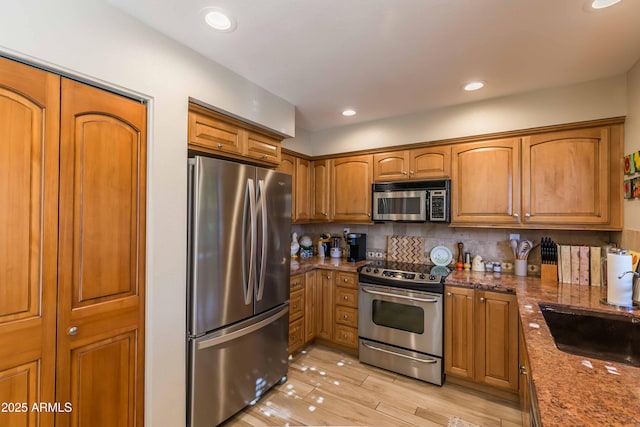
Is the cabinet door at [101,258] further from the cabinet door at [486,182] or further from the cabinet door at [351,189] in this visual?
the cabinet door at [486,182]

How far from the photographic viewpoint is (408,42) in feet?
5.70

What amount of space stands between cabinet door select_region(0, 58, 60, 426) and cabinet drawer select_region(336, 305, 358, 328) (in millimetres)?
2263

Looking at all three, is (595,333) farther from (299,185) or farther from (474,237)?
(299,185)

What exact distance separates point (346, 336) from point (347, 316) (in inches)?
8.2

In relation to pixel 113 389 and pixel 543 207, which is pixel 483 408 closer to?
pixel 543 207

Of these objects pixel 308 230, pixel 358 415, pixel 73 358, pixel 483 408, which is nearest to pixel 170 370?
pixel 73 358

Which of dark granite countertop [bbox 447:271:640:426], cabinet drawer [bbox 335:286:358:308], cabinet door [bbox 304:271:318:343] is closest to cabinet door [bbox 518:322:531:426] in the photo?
dark granite countertop [bbox 447:271:640:426]

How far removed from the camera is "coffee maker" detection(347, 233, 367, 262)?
3420mm

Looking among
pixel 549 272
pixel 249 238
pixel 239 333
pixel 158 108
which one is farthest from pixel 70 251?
pixel 549 272

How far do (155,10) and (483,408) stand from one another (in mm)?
3377

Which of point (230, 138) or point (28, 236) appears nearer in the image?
point (28, 236)

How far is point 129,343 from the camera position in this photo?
5.17 ft

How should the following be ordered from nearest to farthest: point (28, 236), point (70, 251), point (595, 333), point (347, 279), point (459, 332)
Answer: point (28, 236), point (70, 251), point (595, 333), point (459, 332), point (347, 279)

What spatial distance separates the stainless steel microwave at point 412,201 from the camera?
2.75 m
